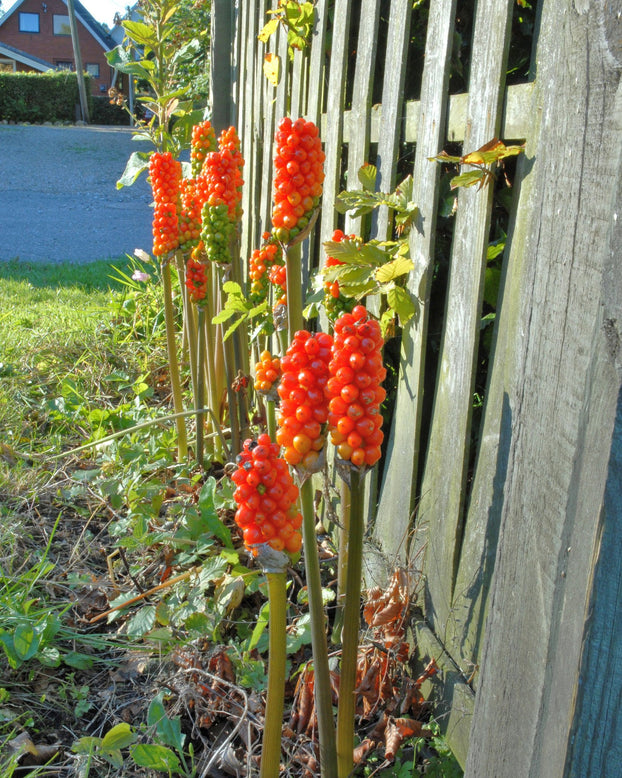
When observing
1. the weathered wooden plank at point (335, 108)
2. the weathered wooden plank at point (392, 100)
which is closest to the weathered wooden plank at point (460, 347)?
the weathered wooden plank at point (392, 100)

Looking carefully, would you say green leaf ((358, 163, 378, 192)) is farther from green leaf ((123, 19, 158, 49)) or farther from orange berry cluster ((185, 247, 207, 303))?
green leaf ((123, 19, 158, 49))

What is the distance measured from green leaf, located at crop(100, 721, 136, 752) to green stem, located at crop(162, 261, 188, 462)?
60.1 inches

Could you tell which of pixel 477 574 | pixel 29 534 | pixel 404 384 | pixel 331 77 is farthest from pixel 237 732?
pixel 331 77

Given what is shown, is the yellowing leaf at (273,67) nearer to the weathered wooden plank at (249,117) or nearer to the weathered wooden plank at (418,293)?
the weathered wooden plank at (249,117)

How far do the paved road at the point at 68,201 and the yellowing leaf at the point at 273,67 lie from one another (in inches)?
204

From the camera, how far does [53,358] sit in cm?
419

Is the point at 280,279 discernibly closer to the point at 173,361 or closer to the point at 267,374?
the point at 267,374

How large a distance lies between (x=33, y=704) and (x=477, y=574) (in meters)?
1.26

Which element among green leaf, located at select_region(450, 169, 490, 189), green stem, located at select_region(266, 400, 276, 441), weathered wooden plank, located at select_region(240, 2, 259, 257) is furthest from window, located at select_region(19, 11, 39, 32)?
green leaf, located at select_region(450, 169, 490, 189)

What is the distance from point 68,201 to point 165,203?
33.2 ft

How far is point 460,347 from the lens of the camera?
64.8 inches

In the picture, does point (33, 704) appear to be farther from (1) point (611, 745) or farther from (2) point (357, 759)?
(1) point (611, 745)

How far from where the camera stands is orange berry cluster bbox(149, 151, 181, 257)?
107 inches

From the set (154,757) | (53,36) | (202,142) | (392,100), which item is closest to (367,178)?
(392,100)
